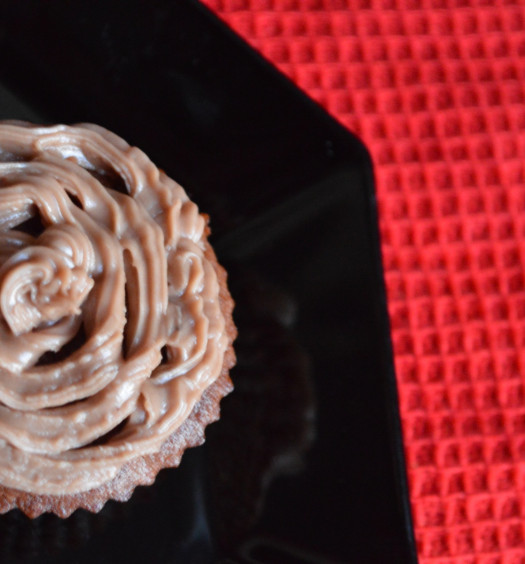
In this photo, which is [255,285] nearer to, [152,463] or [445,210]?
[152,463]

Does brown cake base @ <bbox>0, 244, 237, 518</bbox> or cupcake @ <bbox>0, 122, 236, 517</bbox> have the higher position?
cupcake @ <bbox>0, 122, 236, 517</bbox>

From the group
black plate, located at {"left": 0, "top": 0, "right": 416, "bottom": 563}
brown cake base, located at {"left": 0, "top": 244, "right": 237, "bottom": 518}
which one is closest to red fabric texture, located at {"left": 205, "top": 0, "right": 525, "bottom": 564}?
black plate, located at {"left": 0, "top": 0, "right": 416, "bottom": 563}

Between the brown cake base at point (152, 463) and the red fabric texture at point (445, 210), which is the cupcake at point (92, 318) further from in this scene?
the red fabric texture at point (445, 210)

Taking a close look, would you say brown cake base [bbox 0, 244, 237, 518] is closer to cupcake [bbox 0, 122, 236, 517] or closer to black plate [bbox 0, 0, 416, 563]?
cupcake [bbox 0, 122, 236, 517]

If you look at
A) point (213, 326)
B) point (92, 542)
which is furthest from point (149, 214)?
point (92, 542)

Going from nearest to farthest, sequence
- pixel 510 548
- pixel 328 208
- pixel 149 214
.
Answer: pixel 149 214, pixel 328 208, pixel 510 548

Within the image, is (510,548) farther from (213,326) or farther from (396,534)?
(213,326)

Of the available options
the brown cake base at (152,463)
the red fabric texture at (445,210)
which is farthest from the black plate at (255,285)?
the red fabric texture at (445,210)
